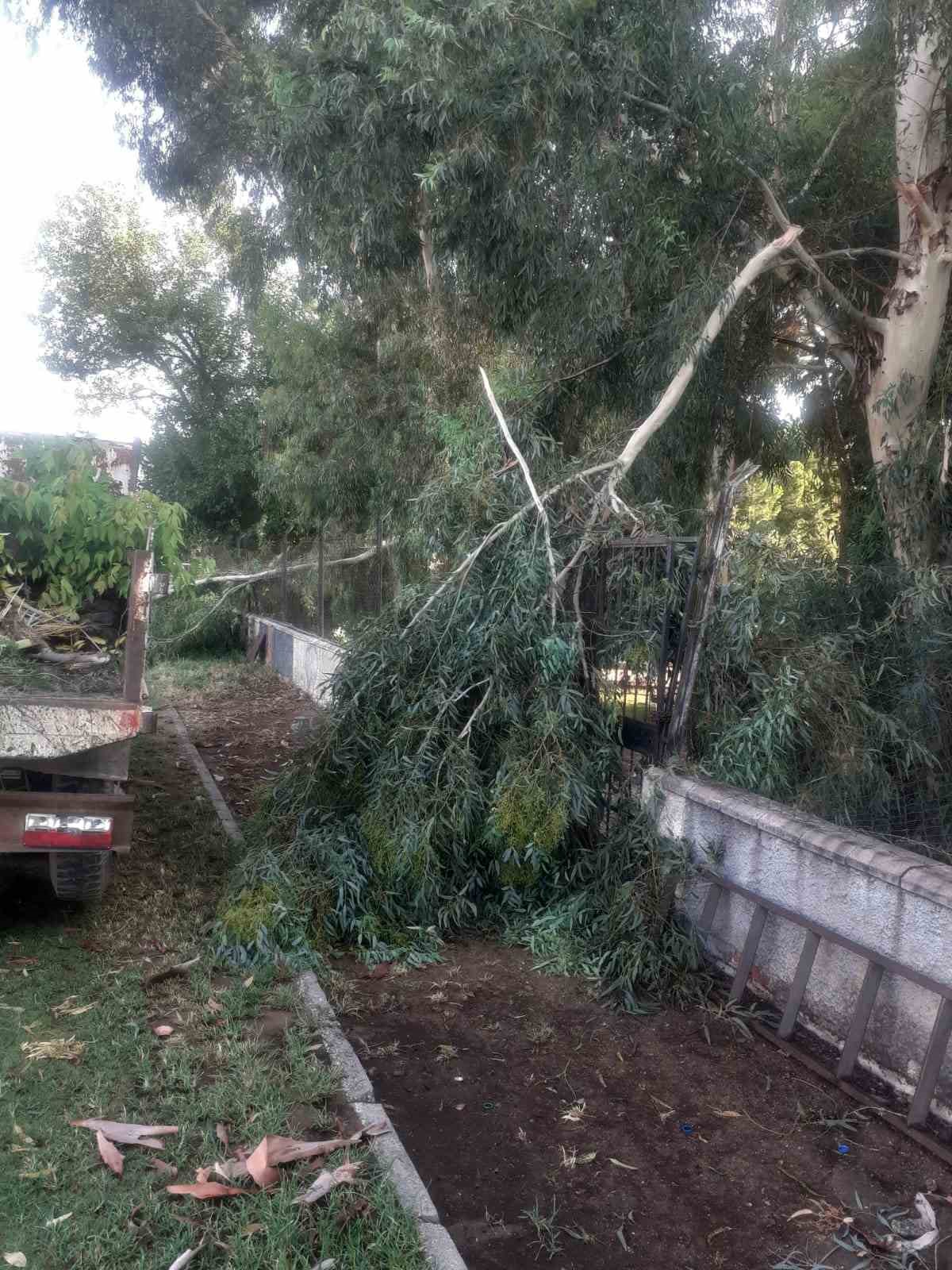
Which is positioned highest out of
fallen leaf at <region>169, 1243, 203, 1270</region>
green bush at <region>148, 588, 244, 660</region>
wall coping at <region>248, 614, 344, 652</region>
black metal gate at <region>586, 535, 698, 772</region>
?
black metal gate at <region>586, 535, 698, 772</region>

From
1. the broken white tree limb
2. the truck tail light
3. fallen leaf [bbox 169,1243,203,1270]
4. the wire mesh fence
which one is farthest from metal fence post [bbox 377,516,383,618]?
fallen leaf [bbox 169,1243,203,1270]

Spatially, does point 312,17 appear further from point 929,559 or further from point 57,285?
point 57,285

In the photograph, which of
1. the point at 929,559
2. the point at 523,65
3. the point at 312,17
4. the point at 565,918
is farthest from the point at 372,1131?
the point at 312,17

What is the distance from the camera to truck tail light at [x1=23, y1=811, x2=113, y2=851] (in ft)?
16.4

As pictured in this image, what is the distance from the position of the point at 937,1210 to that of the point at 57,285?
29569 mm

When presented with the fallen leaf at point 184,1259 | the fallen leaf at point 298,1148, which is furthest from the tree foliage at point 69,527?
the fallen leaf at point 184,1259

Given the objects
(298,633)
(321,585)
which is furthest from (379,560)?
(298,633)

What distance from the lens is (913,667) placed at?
5730 mm

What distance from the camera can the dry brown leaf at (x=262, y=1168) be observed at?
337 centimetres

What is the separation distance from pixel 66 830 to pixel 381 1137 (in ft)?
7.52

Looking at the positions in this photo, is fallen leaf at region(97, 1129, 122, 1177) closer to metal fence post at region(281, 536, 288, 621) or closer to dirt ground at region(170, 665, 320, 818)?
dirt ground at region(170, 665, 320, 818)

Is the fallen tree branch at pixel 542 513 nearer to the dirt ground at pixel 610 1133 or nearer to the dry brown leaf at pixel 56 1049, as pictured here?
the dirt ground at pixel 610 1133

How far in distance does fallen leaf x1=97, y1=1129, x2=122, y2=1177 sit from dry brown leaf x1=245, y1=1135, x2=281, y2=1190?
42cm

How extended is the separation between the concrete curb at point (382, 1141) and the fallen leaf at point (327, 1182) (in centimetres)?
12
